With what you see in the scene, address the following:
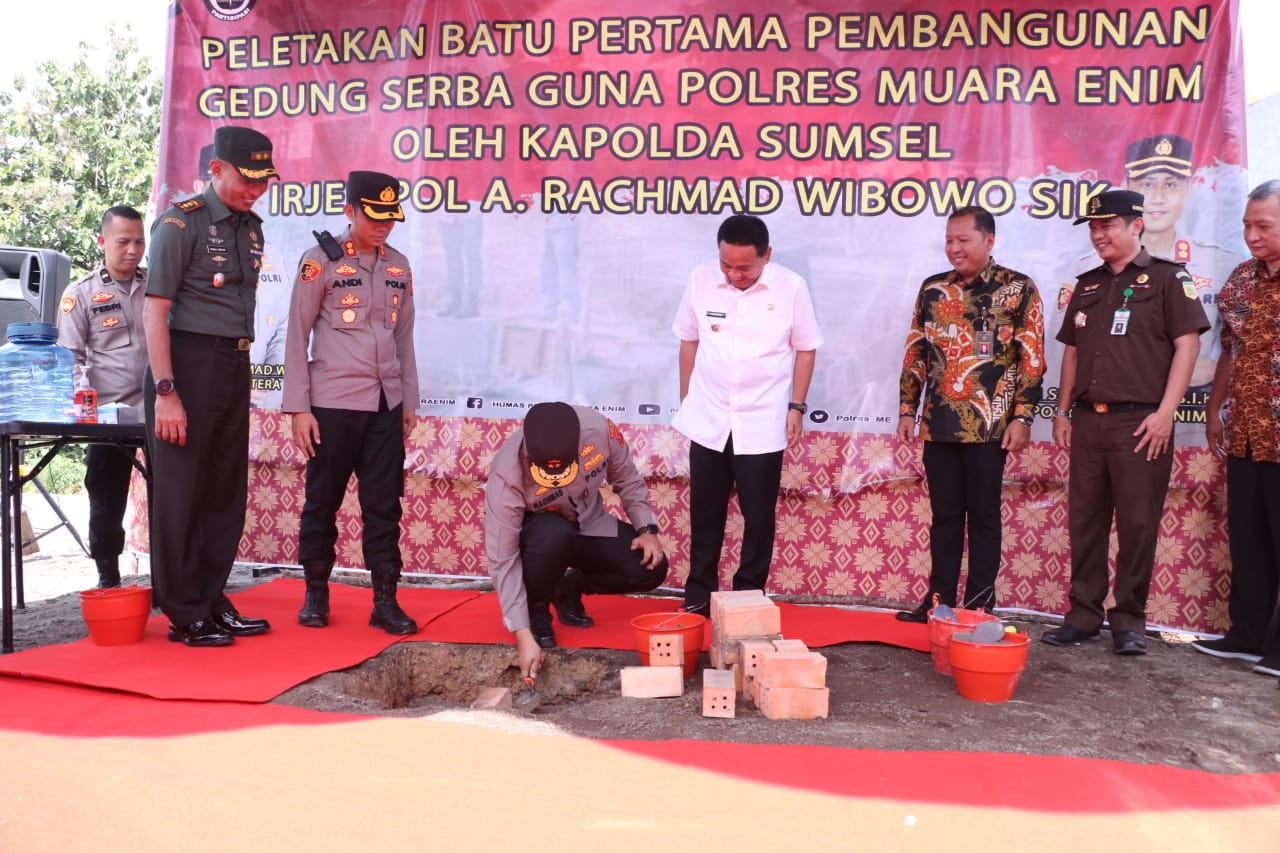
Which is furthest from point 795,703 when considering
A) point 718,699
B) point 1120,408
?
point 1120,408

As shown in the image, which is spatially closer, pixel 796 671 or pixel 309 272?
pixel 796 671

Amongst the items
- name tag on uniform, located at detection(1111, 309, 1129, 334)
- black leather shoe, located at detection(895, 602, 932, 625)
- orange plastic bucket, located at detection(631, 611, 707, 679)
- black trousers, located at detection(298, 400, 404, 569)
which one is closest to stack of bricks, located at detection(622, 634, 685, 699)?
orange plastic bucket, located at detection(631, 611, 707, 679)

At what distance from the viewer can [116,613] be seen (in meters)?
3.28

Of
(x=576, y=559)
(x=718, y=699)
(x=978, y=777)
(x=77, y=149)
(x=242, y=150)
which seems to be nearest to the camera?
(x=978, y=777)

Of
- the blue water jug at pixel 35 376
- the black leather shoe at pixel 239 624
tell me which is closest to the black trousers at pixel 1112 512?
the black leather shoe at pixel 239 624

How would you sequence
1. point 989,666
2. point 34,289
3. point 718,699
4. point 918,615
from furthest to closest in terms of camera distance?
point 34,289
point 918,615
point 989,666
point 718,699

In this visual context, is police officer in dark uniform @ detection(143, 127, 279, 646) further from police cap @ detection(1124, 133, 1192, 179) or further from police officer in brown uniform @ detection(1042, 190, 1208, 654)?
police cap @ detection(1124, 133, 1192, 179)

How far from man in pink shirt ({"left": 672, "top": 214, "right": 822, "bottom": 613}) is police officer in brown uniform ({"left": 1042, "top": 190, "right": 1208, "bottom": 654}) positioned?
3.42 feet

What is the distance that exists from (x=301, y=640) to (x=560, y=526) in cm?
103

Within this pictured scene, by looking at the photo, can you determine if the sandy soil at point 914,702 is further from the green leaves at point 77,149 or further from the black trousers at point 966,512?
the green leaves at point 77,149

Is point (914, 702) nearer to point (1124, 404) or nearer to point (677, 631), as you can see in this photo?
point (677, 631)

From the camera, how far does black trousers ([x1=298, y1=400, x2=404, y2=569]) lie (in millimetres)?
3541

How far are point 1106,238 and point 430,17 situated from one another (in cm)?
315

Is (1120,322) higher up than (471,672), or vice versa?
(1120,322)
